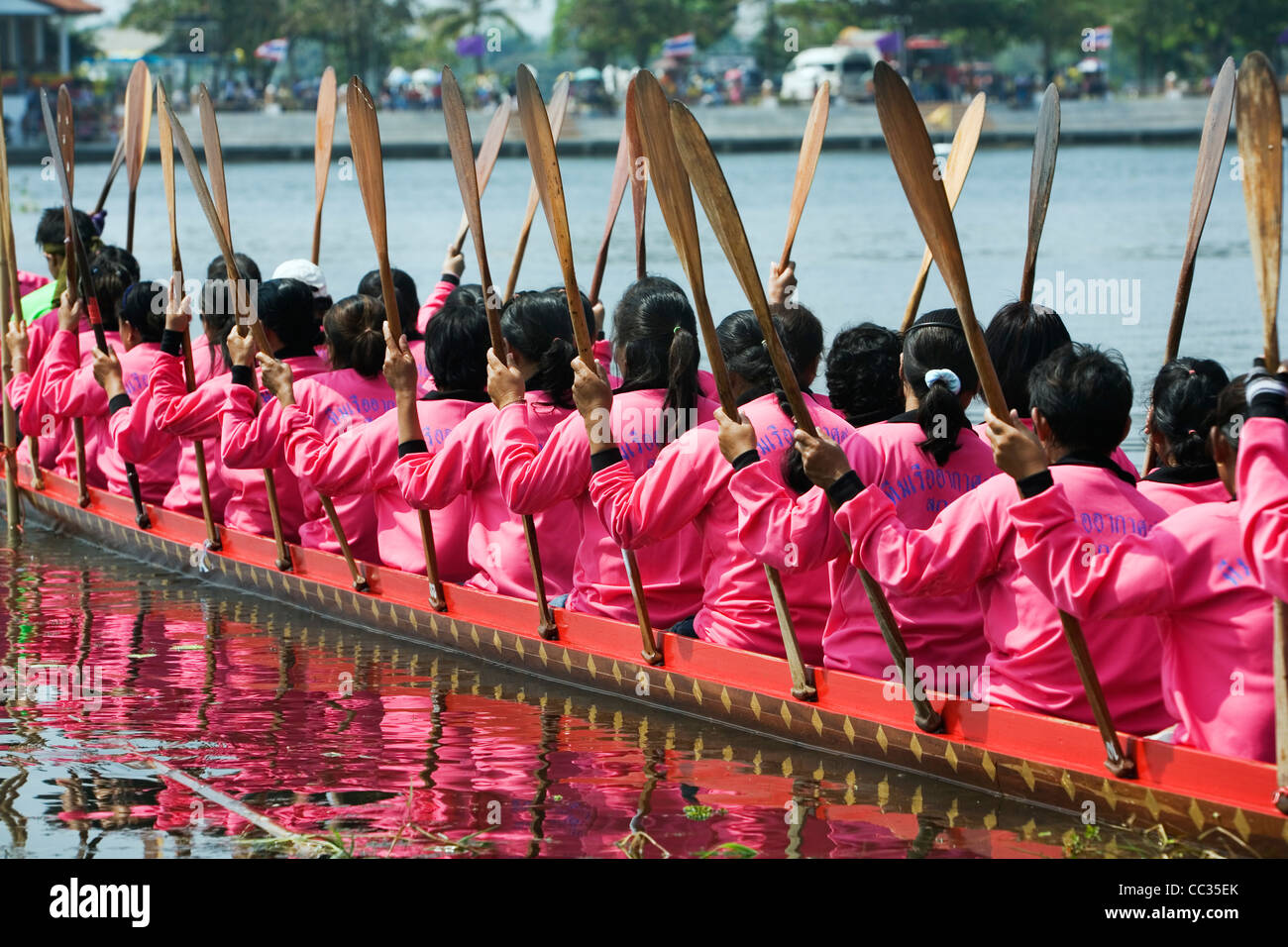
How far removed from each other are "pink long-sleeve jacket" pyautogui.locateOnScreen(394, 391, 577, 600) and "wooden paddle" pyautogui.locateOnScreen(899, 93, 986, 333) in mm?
1464

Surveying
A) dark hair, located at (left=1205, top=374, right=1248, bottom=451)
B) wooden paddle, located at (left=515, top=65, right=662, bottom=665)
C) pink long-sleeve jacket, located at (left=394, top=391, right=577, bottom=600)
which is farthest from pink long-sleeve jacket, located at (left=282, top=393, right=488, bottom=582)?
dark hair, located at (left=1205, top=374, right=1248, bottom=451)

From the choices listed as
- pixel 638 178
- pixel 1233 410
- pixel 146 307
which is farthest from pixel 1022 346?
pixel 146 307

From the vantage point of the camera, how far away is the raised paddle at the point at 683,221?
18.1 ft

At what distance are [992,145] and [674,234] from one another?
148 feet

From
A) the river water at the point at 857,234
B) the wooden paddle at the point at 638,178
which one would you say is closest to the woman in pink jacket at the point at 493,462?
the wooden paddle at the point at 638,178

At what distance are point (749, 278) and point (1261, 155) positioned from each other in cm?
134

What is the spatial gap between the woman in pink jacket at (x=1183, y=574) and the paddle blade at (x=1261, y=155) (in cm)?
48

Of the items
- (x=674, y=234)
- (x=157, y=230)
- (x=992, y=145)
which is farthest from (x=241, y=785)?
(x=992, y=145)

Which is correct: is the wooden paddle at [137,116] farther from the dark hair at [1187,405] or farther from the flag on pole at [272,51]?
the flag on pole at [272,51]

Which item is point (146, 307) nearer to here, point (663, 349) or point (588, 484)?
point (588, 484)

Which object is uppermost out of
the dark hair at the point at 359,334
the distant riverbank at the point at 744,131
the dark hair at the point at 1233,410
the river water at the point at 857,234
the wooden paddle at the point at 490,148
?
the wooden paddle at the point at 490,148

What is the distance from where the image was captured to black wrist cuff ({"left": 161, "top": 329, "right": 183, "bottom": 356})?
813cm

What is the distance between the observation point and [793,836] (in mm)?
5293
